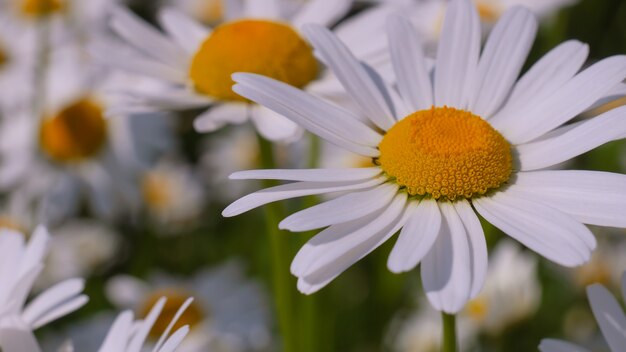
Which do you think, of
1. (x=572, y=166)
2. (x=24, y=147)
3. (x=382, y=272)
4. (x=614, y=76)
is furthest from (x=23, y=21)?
(x=614, y=76)

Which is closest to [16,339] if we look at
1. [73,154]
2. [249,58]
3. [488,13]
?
[249,58]

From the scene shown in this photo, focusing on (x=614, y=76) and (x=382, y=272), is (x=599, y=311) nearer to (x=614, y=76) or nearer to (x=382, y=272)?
(x=614, y=76)

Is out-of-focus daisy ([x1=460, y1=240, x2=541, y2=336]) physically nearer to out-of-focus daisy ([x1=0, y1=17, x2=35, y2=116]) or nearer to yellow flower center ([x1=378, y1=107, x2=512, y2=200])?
yellow flower center ([x1=378, y1=107, x2=512, y2=200])

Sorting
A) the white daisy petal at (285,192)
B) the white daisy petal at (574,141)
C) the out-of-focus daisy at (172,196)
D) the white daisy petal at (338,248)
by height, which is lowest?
the white daisy petal at (574,141)

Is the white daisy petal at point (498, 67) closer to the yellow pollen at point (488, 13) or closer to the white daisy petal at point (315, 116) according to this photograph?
the white daisy petal at point (315, 116)

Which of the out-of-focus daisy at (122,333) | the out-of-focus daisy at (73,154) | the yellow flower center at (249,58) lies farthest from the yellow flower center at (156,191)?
the yellow flower center at (249,58)
